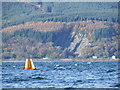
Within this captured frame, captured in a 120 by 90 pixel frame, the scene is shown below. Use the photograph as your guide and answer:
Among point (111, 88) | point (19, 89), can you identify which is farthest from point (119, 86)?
point (19, 89)

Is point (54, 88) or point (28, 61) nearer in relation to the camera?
point (54, 88)

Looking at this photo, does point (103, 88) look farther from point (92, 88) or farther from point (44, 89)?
point (44, 89)

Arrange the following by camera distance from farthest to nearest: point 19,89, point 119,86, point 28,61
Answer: point 28,61 < point 119,86 < point 19,89

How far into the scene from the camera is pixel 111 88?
5153cm

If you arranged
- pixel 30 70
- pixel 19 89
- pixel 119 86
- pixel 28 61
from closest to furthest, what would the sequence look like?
pixel 19 89 < pixel 119 86 < pixel 28 61 < pixel 30 70

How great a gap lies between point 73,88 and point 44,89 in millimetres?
3387

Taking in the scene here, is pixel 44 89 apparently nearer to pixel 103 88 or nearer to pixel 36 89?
pixel 36 89

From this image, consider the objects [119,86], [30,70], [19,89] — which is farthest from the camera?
[30,70]

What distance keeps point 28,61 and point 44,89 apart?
41.7 m

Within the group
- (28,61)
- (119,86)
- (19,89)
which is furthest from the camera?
(28,61)

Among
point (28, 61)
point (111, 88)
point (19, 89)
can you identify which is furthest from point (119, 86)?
point (28, 61)

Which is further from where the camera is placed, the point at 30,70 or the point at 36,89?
the point at 30,70

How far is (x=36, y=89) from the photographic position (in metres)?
50.7

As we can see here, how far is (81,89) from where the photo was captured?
50.5m
